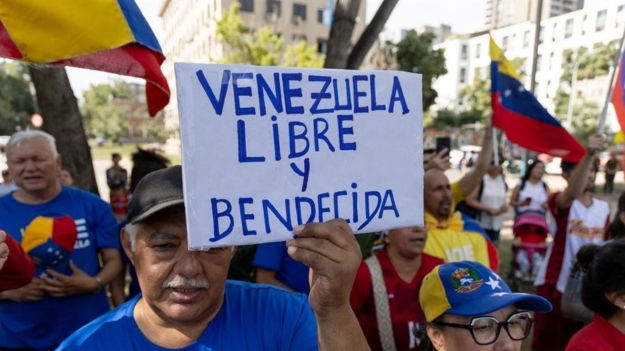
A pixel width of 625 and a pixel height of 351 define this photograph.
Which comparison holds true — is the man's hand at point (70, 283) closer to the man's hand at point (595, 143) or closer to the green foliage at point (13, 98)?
the man's hand at point (595, 143)

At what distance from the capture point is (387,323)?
2.03 m

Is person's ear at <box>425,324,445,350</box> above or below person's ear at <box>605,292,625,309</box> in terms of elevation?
below

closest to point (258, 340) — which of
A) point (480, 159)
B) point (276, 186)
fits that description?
point (276, 186)

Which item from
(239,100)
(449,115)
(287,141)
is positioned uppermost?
(239,100)

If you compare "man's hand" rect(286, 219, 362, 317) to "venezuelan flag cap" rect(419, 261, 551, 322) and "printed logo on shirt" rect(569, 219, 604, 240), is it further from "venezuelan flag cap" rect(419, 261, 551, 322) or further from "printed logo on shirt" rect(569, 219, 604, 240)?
"printed logo on shirt" rect(569, 219, 604, 240)

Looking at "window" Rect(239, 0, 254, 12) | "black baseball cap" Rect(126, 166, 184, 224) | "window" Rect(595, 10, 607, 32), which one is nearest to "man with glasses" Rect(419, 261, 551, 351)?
"black baseball cap" Rect(126, 166, 184, 224)

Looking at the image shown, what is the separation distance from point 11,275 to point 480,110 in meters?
39.1

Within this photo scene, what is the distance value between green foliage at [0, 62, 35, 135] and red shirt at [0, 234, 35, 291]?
52251 mm

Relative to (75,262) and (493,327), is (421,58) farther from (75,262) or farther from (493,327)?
(493,327)

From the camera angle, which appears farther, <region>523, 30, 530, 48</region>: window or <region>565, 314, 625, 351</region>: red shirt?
<region>523, 30, 530, 48</region>: window

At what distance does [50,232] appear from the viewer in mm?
2326

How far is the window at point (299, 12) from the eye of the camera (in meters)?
32.3

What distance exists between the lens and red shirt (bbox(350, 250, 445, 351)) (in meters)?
2.05

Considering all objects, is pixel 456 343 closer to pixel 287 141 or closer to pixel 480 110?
pixel 287 141
